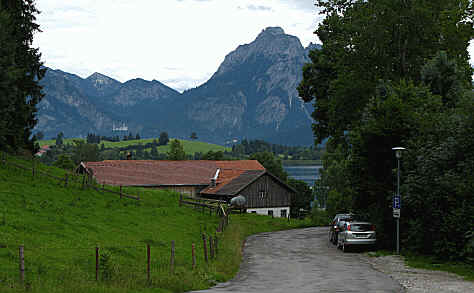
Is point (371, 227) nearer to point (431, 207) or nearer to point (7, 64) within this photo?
point (431, 207)

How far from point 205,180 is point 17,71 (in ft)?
127

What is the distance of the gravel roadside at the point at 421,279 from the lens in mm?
18062

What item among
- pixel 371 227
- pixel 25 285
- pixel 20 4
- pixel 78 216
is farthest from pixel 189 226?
pixel 20 4

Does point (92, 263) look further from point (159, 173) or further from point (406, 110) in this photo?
point (159, 173)

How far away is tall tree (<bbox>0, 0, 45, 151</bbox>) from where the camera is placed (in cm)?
3866

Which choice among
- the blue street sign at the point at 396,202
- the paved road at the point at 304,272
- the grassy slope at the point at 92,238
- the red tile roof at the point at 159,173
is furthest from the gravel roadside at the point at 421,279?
the red tile roof at the point at 159,173

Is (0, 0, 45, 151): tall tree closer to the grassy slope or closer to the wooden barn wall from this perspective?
the grassy slope

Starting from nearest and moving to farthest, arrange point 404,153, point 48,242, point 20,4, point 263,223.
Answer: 1. point 48,242
2. point 404,153
3. point 20,4
4. point 263,223

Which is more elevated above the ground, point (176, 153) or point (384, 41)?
point (384, 41)

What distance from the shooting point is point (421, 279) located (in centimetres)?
2039

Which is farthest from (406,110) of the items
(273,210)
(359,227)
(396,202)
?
(273,210)

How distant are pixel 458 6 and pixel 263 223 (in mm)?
28439

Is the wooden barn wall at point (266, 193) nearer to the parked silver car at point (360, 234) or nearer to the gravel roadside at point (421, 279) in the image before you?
the parked silver car at point (360, 234)

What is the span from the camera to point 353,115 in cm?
3950
